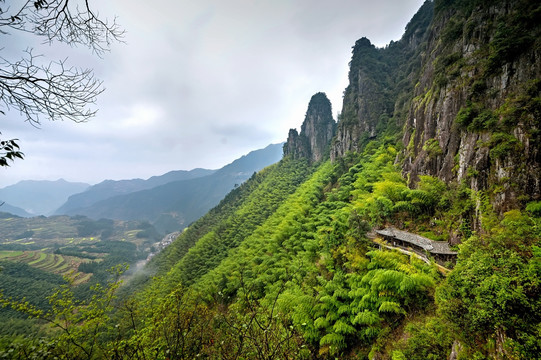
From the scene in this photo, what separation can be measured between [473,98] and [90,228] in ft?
715

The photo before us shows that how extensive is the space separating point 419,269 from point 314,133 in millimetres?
69976

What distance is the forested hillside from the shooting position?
5129mm

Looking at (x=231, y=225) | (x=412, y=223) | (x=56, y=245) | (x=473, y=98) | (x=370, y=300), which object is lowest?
(x=56, y=245)

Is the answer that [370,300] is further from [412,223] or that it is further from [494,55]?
[494,55]

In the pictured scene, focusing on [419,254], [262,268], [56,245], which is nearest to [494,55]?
[419,254]

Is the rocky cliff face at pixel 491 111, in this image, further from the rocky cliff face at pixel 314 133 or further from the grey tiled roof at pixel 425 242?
the rocky cliff face at pixel 314 133

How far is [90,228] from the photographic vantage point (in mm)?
157250

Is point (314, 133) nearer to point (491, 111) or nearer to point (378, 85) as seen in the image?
point (378, 85)

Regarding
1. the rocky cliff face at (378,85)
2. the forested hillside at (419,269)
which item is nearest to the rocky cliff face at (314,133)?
the rocky cliff face at (378,85)

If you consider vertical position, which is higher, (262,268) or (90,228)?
(262,268)

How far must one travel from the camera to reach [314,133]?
7562cm

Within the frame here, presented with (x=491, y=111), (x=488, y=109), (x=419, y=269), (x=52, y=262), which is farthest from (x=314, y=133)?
(x=52, y=262)

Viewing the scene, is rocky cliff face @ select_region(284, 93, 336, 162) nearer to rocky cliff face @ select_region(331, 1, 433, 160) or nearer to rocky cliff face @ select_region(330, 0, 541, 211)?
rocky cliff face @ select_region(331, 1, 433, 160)

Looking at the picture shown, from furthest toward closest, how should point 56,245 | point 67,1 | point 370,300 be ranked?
1. point 56,245
2. point 370,300
3. point 67,1
